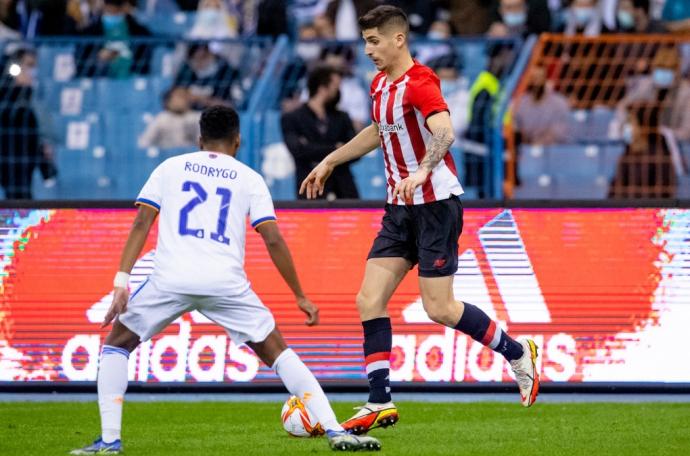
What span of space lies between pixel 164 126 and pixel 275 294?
4436 millimetres

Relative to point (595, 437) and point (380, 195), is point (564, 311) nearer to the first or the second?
point (595, 437)

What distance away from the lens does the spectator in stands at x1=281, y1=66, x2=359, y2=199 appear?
11.5 meters

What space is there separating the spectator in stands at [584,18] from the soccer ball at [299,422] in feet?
27.6

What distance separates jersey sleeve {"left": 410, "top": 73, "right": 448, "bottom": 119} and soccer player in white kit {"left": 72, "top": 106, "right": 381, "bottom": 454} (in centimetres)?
108

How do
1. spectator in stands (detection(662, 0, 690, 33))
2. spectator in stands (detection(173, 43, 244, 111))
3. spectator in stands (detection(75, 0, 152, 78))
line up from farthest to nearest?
spectator in stands (detection(662, 0, 690, 33)) → spectator in stands (detection(75, 0, 152, 78)) → spectator in stands (detection(173, 43, 244, 111))

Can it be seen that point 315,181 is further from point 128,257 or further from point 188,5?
point 188,5

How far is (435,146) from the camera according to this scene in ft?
22.9

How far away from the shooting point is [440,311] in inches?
294

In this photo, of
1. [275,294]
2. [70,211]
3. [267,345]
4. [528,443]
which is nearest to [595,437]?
[528,443]

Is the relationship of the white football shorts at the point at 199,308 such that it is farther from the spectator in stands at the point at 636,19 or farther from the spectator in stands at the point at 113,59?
the spectator in stands at the point at 636,19

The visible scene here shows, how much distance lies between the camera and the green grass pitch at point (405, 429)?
681 cm

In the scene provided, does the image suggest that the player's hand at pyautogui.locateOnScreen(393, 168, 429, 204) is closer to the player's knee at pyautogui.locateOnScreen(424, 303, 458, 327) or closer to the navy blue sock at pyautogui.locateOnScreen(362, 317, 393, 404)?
the player's knee at pyautogui.locateOnScreen(424, 303, 458, 327)

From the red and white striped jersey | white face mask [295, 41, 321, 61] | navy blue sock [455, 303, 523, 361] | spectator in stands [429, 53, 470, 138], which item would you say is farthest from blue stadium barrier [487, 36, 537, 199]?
the red and white striped jersey

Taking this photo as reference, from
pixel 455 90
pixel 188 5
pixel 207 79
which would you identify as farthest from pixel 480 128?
pixel 188 5
